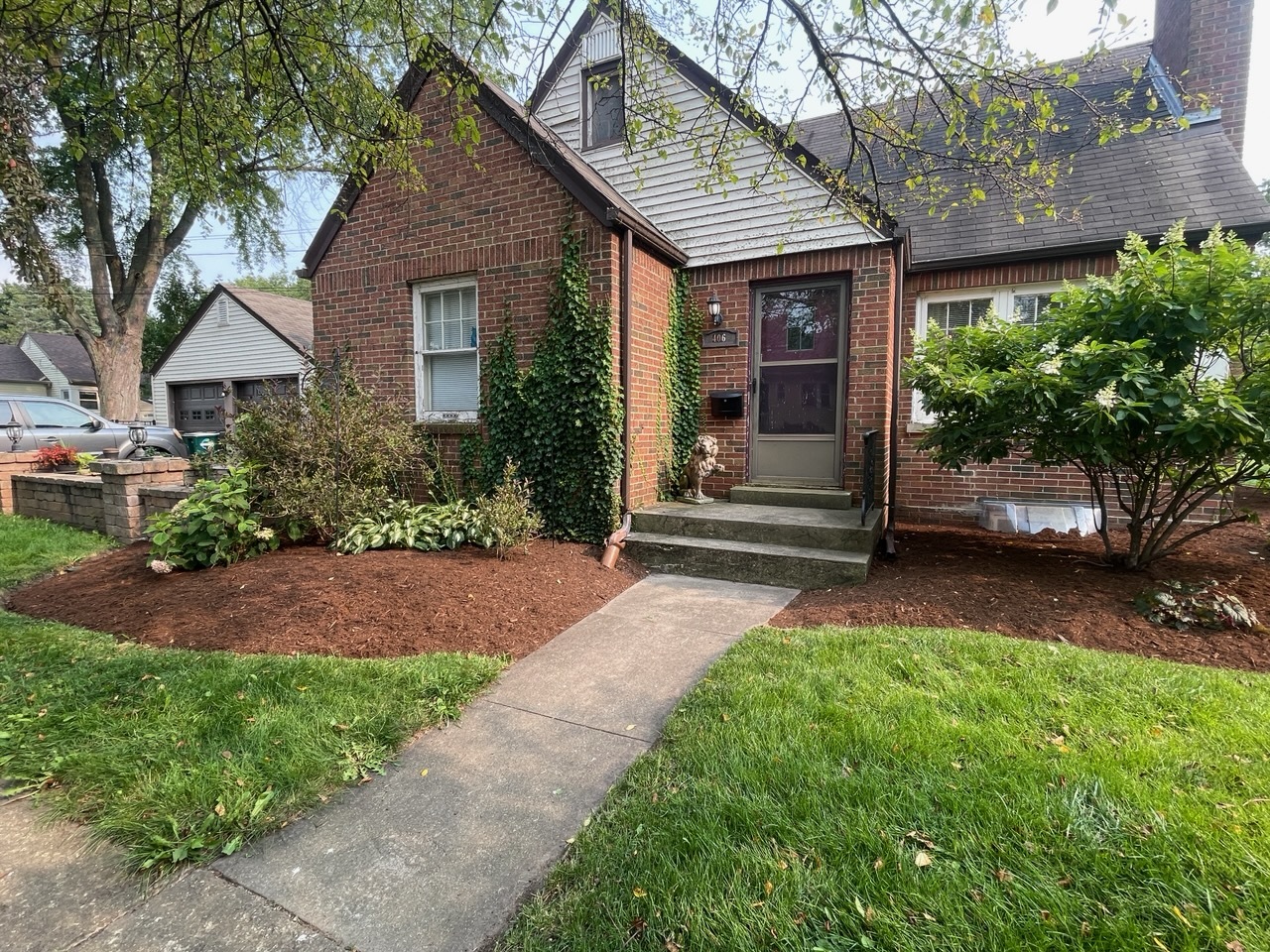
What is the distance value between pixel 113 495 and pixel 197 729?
18.0 feet

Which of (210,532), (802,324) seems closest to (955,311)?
(802,324)

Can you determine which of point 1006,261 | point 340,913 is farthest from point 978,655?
point 1006,261

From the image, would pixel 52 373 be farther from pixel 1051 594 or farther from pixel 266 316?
pixel 1051 594

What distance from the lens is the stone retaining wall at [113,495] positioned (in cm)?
621

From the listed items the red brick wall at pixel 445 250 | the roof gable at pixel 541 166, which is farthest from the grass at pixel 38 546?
the roof gable at pixel 541 166

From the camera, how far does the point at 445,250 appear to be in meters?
6.43

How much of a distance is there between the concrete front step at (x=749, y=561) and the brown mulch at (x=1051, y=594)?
6.4 inches

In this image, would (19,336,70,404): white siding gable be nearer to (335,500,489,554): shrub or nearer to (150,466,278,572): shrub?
(150,466,278,572): shrub

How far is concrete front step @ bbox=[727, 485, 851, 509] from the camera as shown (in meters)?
6.17

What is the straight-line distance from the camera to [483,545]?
5.22 meters

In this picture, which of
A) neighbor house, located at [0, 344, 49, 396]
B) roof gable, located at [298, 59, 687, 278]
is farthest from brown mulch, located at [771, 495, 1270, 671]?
neighbor house, located at [0, 344, 49, 396]

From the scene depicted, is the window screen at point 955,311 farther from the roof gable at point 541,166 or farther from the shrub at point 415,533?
the shrub at point 415,533

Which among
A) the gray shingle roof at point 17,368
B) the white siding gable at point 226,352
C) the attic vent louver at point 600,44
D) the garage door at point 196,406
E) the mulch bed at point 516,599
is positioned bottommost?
the mulch bed at point 516,599

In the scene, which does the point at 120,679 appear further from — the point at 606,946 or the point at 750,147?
the point at 750,147
